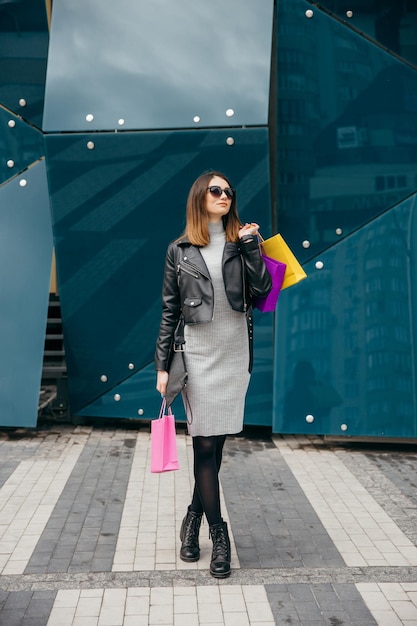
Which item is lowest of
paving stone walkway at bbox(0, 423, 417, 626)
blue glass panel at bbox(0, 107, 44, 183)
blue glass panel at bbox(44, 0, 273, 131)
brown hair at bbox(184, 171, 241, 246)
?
paving stone walkway at bbox(0, 423, 417, 626)

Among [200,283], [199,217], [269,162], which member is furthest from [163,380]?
[269,162]

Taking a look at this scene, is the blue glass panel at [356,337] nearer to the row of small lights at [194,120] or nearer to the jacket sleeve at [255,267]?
the row of small lights at [194,120]

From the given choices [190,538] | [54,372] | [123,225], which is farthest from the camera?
[54,372]

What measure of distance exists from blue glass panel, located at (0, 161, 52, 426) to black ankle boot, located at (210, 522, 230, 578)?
2.84m

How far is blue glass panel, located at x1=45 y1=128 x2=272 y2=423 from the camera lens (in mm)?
5805

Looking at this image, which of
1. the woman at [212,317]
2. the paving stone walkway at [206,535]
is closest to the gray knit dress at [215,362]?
the woman at [212,317]

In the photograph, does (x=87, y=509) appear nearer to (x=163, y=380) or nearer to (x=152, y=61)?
(x=163, y=380)

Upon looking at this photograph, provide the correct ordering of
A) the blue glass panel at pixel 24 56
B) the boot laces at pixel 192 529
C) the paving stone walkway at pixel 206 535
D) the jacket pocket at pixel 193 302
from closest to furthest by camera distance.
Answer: the paving stone walkway at pixel 206 535
the jacket pocket at pixel 193 302
the boot laces at pixel 192 529
the blue glass panel at pixel 24 56

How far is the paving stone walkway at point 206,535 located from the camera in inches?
134

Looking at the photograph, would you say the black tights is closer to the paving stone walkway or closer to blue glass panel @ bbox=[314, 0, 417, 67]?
the paving stone walkway

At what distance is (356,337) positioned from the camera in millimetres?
6004

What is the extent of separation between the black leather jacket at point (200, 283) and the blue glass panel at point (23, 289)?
273 centimetres

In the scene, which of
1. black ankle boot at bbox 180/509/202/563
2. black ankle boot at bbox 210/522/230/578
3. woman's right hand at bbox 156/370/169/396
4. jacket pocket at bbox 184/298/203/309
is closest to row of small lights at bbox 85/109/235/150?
jacket pocket at bbox 184/298/203/309

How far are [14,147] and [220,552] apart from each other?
402 centimetres
